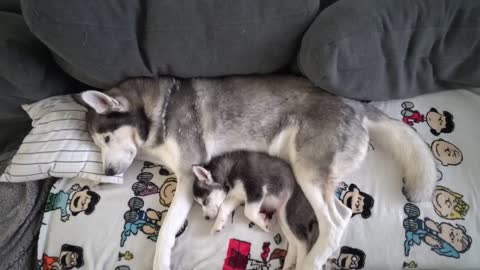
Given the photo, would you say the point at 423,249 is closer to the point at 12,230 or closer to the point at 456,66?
the point at 456,66

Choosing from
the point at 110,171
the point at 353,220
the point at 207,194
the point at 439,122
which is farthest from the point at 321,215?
the point at 110,171

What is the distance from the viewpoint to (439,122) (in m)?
1.72

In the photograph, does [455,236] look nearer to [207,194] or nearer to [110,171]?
[207,194]

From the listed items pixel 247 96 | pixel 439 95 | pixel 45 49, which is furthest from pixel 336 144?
pixel 45 49

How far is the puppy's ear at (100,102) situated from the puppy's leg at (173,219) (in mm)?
423

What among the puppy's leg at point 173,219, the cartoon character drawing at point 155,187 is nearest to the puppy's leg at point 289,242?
the puppy's leg at point 173,219

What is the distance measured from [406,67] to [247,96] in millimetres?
717

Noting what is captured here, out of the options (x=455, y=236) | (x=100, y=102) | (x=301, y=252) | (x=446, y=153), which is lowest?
(x=301, y=252)

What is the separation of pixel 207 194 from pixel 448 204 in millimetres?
1017

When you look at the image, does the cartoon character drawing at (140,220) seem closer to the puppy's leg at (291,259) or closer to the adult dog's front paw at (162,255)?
the adult dog's front paw at (162,255)

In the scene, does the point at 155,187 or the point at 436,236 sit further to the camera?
the point at 155,187

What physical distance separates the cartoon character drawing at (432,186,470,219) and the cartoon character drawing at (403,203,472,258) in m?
0.04

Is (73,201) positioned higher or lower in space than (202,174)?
lower

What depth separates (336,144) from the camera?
1581 mm
